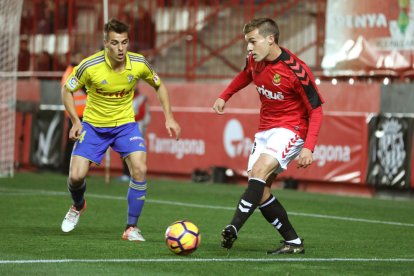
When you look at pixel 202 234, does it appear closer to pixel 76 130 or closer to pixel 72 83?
pixel 76 130

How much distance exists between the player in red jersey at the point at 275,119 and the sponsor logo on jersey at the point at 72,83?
1.85 m

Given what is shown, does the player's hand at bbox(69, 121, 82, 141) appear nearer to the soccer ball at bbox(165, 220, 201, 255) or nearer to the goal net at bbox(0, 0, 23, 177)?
the soccer ball at bbox(165, 220, 201, 255)

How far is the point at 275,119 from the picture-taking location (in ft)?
31.7

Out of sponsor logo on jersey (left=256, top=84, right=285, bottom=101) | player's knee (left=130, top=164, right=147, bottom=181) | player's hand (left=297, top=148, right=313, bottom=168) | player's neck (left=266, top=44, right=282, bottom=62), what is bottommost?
player's knee (left=130, top=164, right=147, bottom=181)

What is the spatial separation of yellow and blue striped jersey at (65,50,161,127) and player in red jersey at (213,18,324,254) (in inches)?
57.8

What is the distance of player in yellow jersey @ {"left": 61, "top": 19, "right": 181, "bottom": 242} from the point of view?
10562 mm

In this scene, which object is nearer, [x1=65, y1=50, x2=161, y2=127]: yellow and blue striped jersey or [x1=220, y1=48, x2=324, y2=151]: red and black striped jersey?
[x1=220, y1=48, x2=324, y2=151]: red and black striped jersey

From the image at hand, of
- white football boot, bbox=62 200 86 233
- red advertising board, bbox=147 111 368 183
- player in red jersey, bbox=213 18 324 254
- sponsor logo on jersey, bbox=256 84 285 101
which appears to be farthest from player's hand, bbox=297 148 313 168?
red advertising board, bbox=147 111 368 183

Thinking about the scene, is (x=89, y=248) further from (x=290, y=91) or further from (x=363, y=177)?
(x=363, y=177)

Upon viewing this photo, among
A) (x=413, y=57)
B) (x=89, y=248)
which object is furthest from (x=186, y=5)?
(x=89, y=248)

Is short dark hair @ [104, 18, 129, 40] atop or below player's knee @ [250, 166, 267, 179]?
atop

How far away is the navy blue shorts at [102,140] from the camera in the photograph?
35.5 ft

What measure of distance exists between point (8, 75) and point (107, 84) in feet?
30.4

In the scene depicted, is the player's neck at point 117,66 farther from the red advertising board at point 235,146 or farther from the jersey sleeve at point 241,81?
the red advertising board at point 235,146
